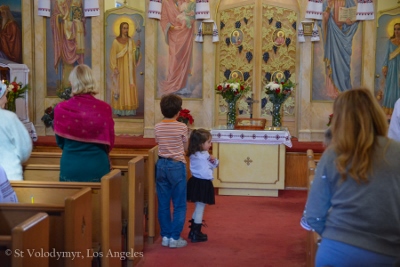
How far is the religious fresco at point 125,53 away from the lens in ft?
35.1

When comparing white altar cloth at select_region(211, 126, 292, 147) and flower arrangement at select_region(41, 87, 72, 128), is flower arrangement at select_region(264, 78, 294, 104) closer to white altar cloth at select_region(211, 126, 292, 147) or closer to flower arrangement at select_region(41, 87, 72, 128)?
white altar cloth at select_region(211, 126, 292, 147)

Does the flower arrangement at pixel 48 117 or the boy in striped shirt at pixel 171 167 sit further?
the flower arrangement at pixel 48 117

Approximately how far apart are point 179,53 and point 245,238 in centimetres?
536

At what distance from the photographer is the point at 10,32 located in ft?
35.6

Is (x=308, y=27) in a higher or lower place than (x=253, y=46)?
higher

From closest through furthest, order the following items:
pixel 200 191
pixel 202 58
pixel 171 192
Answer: pixel 171 192, pixel 200 191, pixel 202 58

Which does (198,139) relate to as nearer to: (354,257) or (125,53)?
(354,257)

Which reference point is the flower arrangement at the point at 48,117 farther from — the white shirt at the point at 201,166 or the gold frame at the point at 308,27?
the white shirt at the point at 201,166

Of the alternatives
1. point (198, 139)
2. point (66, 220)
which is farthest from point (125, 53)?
point (66, 220)

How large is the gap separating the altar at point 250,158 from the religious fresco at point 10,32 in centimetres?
502

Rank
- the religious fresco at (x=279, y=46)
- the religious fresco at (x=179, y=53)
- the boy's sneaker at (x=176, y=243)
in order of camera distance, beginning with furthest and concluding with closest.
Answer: the religious fresco at (x=279, y=46)
the religious fresco at (x=179, y=53)
the boy's sneaker at (x=176, y=243)

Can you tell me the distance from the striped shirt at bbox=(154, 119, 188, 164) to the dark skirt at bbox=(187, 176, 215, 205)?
15.1 inches

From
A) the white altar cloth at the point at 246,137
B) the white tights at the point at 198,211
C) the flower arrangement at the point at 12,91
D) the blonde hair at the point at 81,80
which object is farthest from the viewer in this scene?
the flower arrangement at the point at 12,91

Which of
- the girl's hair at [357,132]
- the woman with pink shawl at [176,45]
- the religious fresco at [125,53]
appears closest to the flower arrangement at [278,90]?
the woman with pink shawl at [176,45]
